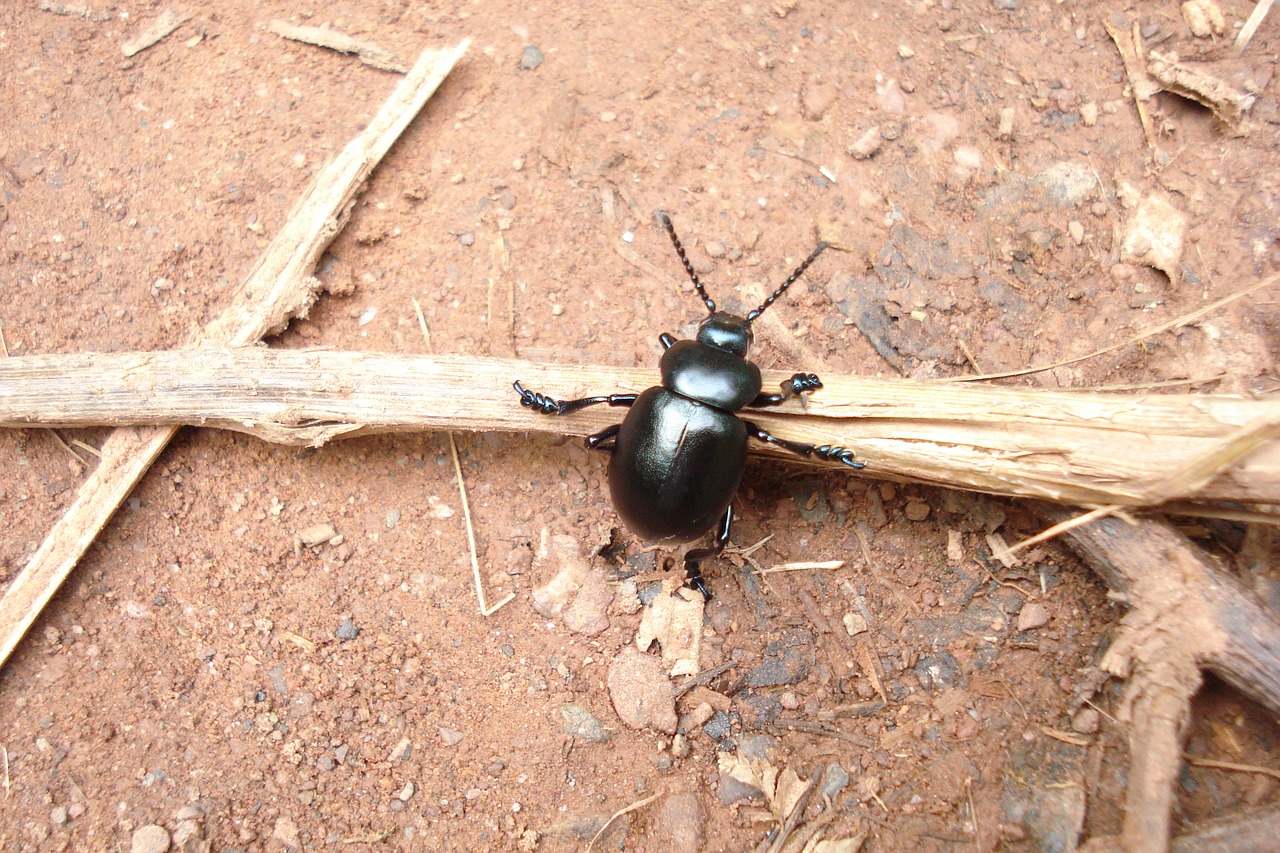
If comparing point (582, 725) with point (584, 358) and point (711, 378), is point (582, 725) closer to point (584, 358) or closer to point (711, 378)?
point (711, 378)

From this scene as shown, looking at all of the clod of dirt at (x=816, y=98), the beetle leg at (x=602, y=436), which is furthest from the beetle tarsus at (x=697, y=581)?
the clod of dirt at (x=816, y=98)

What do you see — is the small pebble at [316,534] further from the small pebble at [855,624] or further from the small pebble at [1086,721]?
the small pebble at [1086,721]

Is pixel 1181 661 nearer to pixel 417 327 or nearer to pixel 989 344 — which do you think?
pixel 989 344

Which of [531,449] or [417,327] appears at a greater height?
[417,327]

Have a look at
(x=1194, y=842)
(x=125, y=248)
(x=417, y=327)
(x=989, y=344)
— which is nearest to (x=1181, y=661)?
(x=1194, y=842)

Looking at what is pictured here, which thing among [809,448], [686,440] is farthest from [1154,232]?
[686,440]

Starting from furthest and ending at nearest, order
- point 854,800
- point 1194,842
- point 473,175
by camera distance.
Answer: point 473,175
point 854,800
point 1194,842
